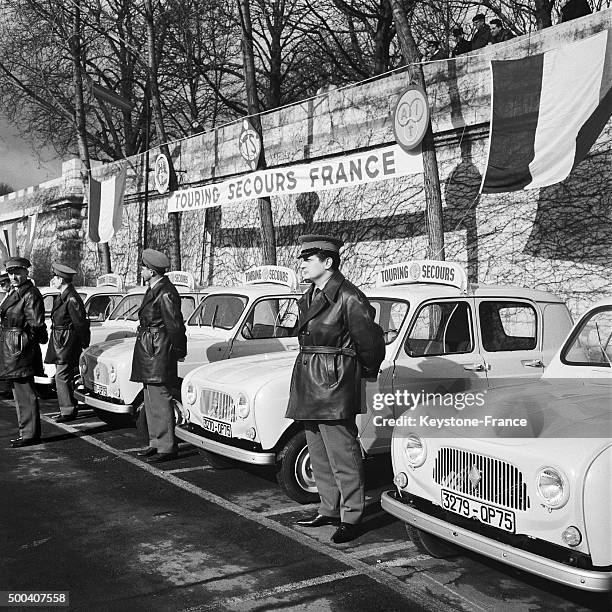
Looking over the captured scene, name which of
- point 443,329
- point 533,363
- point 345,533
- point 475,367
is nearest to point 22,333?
point 443,329

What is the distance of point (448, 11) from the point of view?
73.7 feet

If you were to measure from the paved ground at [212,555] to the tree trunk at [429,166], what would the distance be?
5207mm

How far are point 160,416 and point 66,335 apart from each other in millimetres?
2249

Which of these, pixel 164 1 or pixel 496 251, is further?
pixel 164 1

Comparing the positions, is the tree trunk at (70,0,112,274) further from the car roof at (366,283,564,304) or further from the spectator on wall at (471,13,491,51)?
the car roof at (366,283,564,304)

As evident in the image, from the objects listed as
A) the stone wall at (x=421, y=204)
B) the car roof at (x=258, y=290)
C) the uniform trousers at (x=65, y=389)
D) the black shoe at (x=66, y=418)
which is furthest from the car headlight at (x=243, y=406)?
the stone wall at (x=421, y=204)

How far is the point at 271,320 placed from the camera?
8.33m

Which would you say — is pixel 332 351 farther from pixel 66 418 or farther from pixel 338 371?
pixel 66 418

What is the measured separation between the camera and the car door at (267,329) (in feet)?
26.2

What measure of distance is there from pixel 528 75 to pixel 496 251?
2.95 meters

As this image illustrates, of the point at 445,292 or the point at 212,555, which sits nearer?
the point at 212,555

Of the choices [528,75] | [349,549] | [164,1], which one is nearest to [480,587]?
[349,549]

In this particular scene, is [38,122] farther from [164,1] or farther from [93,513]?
[93,513]

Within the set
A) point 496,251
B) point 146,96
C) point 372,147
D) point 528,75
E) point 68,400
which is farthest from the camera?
point 146,96
